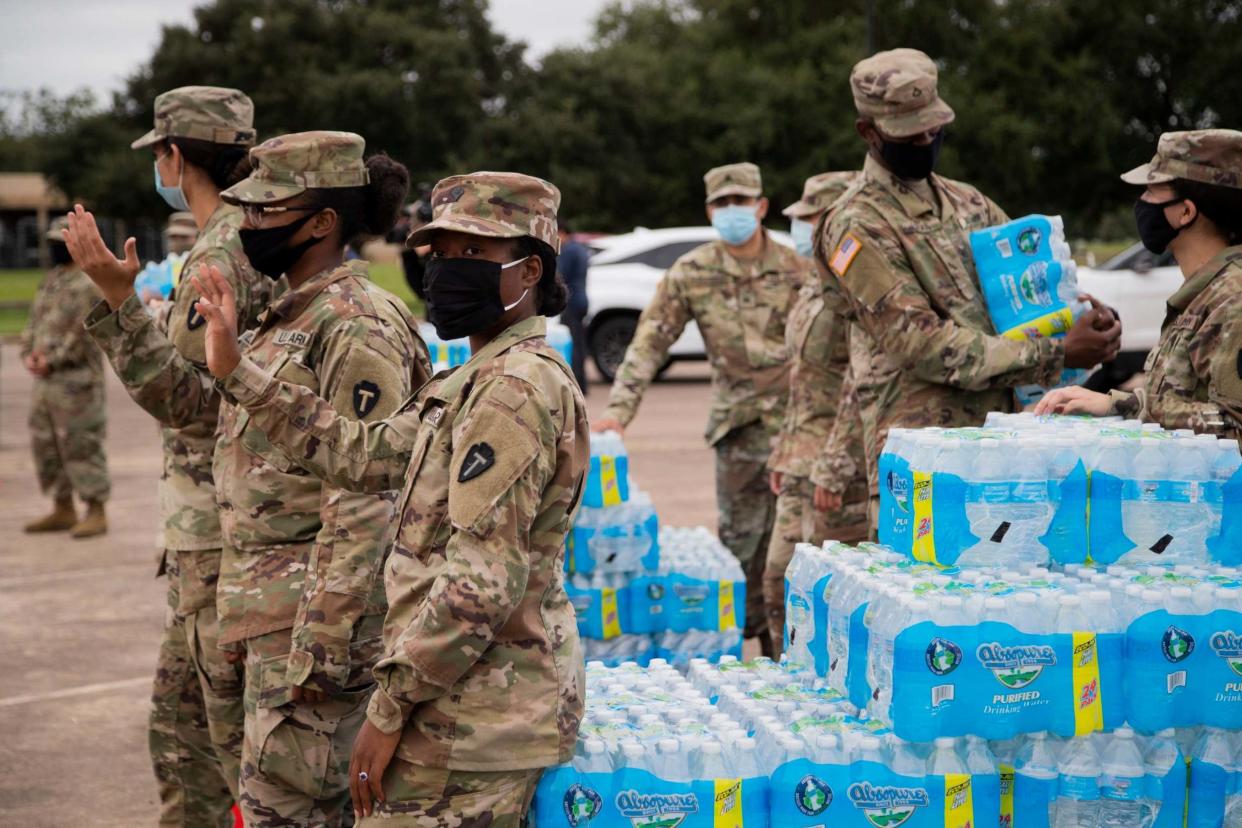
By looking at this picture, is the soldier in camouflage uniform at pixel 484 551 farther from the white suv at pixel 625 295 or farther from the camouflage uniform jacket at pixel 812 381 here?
the white suv at pixel 625 295

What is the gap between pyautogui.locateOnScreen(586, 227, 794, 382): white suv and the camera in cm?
1778

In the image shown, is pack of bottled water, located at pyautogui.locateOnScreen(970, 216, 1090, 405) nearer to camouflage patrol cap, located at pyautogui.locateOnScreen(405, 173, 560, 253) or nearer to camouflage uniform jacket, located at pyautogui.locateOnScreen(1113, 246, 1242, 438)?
camouflage uniform jacket, located at pyautogui.locateOnScreen(1113, 246, 1242, 438)

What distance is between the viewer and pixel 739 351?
6.80m

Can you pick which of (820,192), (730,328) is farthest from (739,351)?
(820,192)

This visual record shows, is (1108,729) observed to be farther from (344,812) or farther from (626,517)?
(626,517)

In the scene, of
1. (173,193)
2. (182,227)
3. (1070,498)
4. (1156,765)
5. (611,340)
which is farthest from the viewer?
(611,340)

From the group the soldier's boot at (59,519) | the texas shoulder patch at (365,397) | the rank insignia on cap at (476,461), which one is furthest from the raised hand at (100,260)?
the soldier's boot at (59,519)

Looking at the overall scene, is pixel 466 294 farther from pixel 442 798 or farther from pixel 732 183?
pixel 732 183

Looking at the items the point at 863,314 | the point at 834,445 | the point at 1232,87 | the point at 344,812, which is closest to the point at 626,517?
the point at 834,445

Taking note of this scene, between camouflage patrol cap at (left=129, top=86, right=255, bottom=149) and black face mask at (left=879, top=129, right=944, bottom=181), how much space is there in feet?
6.53

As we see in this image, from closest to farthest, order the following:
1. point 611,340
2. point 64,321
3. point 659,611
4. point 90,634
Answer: point 659,611 < point 90,634 < point 64,321 < point 611,340

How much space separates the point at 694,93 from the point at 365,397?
34.6 meters

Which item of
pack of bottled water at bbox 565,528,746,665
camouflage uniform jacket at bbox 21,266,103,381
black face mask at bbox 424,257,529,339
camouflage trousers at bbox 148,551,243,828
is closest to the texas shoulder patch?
black face mask at bbox 424,257,529,339

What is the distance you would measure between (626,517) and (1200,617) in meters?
2.97
